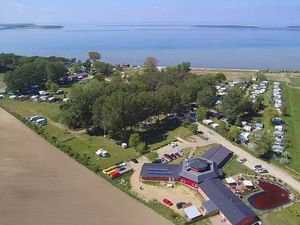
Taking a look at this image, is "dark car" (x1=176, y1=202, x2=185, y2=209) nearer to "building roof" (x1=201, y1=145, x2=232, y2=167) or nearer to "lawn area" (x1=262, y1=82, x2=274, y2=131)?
"building roof" (x1=201, y1=145, x2=232, y2=167)

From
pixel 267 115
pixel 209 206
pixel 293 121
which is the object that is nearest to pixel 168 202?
pixel 209 206

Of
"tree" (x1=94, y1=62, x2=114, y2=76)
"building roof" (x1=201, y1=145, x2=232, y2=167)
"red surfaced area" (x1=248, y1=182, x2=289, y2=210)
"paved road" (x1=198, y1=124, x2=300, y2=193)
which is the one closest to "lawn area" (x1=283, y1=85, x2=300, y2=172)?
"paved road" (x1=198, y1=124, x2=300, y2=193)

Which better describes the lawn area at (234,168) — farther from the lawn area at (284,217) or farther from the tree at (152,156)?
the tree at (152,156)

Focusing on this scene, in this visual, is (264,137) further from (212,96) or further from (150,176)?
(212,96)

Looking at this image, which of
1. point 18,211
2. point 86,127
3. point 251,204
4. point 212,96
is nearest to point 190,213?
point 251,204

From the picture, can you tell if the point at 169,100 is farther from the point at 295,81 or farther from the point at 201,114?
the point at 295,81
